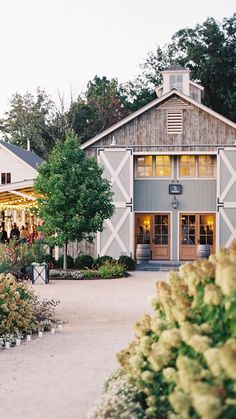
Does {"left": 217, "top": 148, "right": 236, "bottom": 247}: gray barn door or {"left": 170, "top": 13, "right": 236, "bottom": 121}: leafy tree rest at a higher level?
{"left": 170, "top": 13, "right": 236, "bottom": 121}: leafy tree

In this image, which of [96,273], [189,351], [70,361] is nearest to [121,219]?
[96,273]

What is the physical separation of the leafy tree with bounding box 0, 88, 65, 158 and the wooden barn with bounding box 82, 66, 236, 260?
2283cm

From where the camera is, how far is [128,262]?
78.2ft

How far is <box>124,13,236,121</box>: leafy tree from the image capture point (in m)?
47.0

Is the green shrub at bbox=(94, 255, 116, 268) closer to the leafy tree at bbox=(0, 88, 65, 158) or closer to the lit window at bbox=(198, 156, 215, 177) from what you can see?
the lit window at bbox=(198, 156, 215, 177)

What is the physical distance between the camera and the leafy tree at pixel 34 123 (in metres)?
51.8

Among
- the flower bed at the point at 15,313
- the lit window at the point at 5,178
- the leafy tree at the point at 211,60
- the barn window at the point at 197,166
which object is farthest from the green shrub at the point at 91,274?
the leafy tree at the point at 211,60

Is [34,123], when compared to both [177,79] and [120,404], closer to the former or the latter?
[177,79]

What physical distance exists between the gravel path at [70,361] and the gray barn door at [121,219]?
10086mm

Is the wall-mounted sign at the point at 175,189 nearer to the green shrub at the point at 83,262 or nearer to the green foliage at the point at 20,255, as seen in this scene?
the green shrub at the point at 83,262

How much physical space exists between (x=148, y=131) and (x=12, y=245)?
890 centimetres

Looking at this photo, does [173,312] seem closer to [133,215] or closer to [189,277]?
[189,277]

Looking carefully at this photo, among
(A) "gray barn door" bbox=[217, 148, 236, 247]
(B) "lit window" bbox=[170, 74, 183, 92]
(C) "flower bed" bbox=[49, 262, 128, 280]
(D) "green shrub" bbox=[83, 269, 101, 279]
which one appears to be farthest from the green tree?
(B) "lit window" bbox=[170, 74, 183, 92]

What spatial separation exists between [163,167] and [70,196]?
21.2ft
